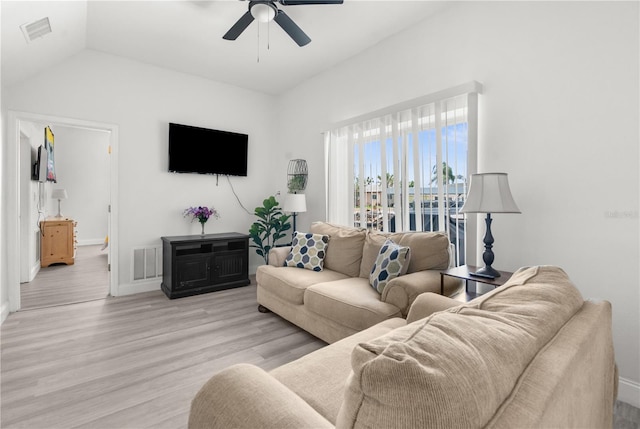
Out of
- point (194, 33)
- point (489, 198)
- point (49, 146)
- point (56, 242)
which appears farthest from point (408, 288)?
point (49, 146)

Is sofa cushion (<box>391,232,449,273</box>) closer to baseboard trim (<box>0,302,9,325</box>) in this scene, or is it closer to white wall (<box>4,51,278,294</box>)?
white wall (<box>4,51,278,294</box>)

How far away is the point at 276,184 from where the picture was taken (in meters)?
5.23

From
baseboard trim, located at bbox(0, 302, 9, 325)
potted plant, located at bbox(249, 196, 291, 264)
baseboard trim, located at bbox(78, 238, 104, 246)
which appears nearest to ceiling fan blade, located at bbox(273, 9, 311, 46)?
potted plant, located at bbox(249, 196, 291, 264)

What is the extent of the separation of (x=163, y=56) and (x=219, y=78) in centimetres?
82

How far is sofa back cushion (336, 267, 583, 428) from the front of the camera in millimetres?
539

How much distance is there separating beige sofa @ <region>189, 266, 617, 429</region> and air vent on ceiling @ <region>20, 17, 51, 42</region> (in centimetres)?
317

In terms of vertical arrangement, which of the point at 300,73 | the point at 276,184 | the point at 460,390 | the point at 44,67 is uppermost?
the point at 300,73

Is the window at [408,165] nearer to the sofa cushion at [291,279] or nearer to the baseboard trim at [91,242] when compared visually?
the sofa cushion at [291,279]

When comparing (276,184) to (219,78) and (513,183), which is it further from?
(513,183)

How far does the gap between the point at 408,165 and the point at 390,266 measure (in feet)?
3.88

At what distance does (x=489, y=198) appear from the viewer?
2.14 metres

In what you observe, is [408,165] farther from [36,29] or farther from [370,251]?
[36,29]

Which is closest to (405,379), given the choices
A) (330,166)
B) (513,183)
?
(513,183)

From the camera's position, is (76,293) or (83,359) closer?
(83,359)
